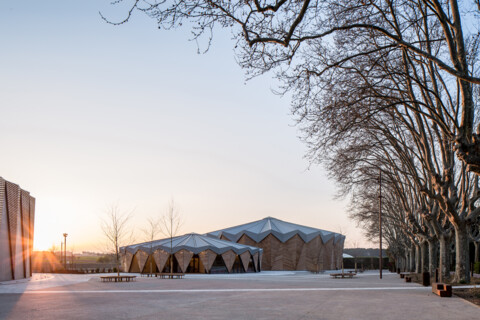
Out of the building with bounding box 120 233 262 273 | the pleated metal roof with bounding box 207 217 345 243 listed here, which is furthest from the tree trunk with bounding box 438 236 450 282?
the pleated metal roof with bounding box 207 217 345 243

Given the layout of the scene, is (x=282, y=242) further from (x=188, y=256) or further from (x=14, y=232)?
(x=14, y=232)

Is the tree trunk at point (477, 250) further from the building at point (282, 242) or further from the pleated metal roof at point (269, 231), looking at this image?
the pleated metal roof at point (269, 231)

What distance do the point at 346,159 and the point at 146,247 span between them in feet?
109

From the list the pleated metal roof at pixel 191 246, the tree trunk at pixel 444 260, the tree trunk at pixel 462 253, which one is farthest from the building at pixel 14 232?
the tree trunk at pixel 462 253

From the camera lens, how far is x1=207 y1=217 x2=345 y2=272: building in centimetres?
6650

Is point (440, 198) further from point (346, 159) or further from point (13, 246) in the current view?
point (13, 246)

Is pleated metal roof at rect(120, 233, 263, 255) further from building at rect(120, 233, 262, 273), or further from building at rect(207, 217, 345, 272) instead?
building at rect(207, 217, 345, 272)

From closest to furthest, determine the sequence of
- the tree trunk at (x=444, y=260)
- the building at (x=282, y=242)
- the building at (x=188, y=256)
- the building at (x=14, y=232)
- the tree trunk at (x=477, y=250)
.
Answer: the tree trunk at (x=444, y=260), the building at (x=14, y=232), the building at (x=188, y=256), the tree trunk at (x=477, y=250), the building at (x=282, y=242)

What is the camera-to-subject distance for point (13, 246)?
1281 inches

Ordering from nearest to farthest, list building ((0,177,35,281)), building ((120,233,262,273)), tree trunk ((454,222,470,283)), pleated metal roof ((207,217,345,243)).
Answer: tree trunk ((454,222,470,283)) < building ((0,177,35,281)) < building ((120,233,262,273)) < pleated metal roof ((207,217,345,243))

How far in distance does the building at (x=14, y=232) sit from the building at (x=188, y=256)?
14208 mm

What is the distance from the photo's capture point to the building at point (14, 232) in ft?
100

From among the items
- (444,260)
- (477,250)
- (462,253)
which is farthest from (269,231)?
(462,253)

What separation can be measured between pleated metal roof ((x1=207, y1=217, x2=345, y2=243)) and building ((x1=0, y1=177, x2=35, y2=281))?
3345 cm
